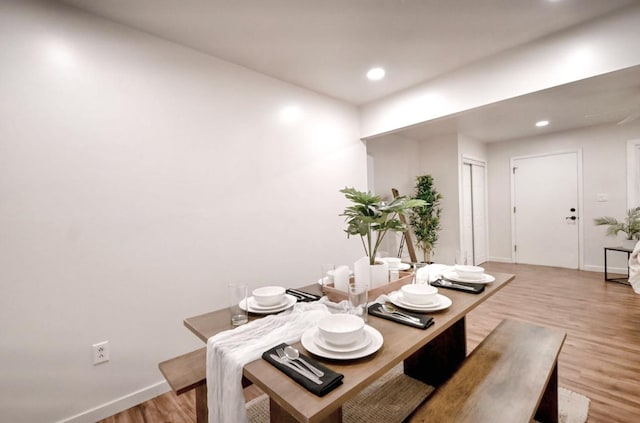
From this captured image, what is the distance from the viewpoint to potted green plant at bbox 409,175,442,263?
4.67 metres

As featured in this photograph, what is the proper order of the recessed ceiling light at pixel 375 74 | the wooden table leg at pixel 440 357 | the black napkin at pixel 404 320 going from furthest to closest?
1. the recessed ceiling light at pixel 375 74
2. the wooden table leg at pixel 440 357
3. the black napkin at pixel 404 320

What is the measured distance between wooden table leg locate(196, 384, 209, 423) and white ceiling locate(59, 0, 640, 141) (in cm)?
209

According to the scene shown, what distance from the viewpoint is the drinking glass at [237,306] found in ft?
4.09

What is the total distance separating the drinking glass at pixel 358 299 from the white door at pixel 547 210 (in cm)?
540

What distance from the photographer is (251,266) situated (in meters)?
2.41

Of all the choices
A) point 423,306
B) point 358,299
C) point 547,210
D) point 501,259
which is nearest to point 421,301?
point 423,306

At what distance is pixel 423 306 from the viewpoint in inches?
50.5

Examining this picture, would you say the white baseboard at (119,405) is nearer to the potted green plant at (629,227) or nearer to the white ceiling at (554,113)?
the white ceiling at (554,113)

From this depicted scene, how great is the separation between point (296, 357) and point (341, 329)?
0.18 m

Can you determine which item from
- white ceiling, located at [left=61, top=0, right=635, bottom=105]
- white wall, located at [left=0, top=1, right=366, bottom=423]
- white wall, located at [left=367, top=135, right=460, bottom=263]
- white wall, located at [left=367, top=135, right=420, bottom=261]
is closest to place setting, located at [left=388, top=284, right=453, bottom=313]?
white wall, located at [left=0, top=1, right=366, bottom=423]

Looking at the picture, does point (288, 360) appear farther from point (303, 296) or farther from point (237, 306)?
point (303, 296)

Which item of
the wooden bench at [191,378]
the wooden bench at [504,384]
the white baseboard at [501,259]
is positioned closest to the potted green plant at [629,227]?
the white baseboard at [501,259]

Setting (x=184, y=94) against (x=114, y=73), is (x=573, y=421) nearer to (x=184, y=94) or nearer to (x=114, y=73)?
(x=184, y=94)

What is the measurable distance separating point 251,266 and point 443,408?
1726mm
